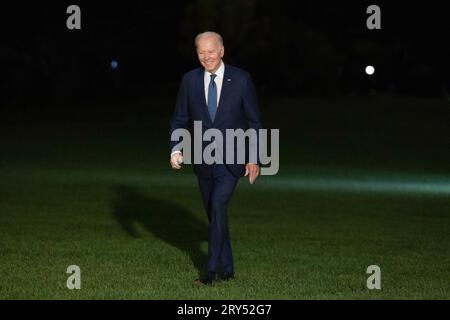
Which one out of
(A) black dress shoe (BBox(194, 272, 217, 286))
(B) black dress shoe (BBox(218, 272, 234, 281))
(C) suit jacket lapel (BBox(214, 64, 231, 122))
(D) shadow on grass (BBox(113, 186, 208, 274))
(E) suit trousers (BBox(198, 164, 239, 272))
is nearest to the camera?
(C) suit jacket lapel (BBox(214, 64, 231, 122))

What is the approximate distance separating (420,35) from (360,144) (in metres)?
46.2

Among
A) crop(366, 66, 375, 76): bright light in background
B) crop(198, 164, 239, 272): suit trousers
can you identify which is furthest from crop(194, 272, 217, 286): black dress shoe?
crop(366, 66, 375, 76): bright light in background

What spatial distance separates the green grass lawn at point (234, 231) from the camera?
1208 centimetres

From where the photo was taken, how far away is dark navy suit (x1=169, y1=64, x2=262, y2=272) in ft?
38.8

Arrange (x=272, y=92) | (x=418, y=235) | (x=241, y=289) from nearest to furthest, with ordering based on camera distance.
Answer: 1. (x=241, y=289)
2. (x=418, y=235)
3. (x=272, y=92)

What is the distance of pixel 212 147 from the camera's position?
1189cm

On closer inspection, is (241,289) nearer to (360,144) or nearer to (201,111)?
(201,111)

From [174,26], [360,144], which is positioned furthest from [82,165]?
[174,26]

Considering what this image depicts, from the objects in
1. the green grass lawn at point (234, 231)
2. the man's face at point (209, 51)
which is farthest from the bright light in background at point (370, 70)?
the man's face at point (209, 51)

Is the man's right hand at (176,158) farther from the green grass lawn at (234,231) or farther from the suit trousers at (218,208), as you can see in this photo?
the green grass lawn at (234,231)

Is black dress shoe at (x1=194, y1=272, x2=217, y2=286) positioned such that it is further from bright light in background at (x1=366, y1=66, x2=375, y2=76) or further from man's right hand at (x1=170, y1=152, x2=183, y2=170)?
bright light in background at (x1=366, y1=66, x2=375, y2=76)

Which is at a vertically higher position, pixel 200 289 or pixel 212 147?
pixel 212 147

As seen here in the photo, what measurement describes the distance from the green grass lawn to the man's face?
2096 millimetres

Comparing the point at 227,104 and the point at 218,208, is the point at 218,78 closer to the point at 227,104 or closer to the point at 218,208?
the point at 227,104
